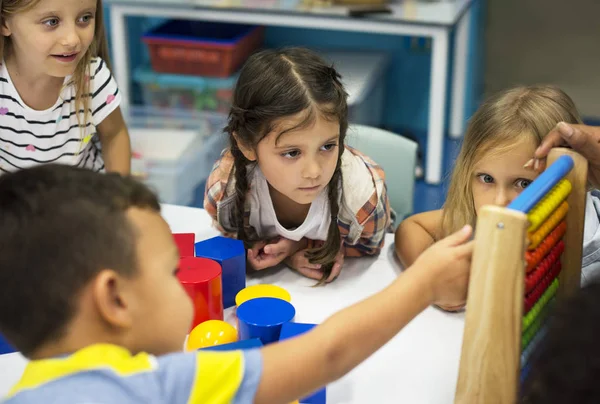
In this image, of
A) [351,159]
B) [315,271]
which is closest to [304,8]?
[351,159]

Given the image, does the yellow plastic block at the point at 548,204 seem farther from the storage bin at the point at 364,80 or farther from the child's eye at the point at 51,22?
the storage bin at the point at 364,80

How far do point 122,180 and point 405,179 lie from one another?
35.1 inches

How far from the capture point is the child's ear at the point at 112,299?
1.98 ft

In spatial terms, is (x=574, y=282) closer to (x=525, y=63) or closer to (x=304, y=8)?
(x=304, y=8)

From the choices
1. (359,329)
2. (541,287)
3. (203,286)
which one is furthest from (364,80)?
(359,329)

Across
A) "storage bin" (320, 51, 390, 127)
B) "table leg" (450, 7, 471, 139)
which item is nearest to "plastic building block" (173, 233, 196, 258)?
"storage bin" (320, 51, 390, 127)

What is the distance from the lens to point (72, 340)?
0.62 meters

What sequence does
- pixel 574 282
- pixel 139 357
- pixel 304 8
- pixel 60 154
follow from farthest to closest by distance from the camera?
pixel 304 8 < pixel 60 154 < pixel 574 282 < pixel 139 357

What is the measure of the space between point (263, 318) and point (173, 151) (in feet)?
4.96

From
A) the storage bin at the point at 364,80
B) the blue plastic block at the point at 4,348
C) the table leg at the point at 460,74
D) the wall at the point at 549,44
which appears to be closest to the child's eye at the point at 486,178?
the blue plastic block at the point at 4,348

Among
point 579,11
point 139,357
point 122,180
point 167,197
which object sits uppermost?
point 122,180

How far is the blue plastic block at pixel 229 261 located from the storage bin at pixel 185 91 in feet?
5.51

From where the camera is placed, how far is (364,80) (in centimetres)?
261

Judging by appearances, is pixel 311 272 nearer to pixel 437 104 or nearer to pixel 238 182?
pixel 238 182
